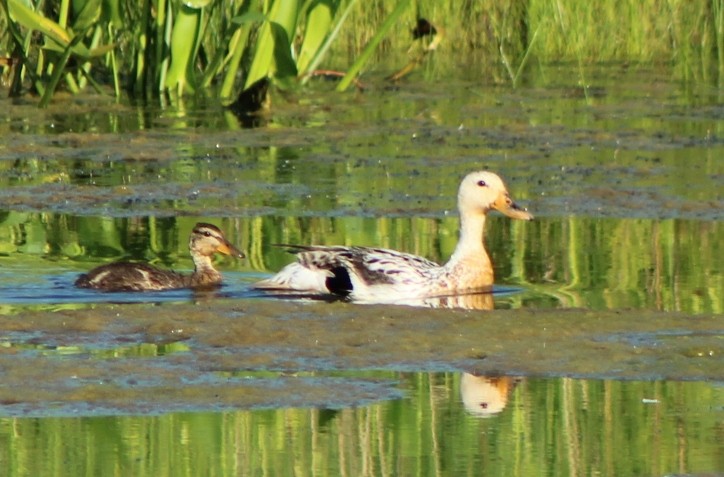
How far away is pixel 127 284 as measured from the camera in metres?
8.31

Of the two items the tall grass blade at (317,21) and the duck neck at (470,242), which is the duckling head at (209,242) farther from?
the tall grass blade at (317,21)

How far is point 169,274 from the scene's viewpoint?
871cm

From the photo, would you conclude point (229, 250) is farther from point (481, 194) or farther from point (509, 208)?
point (509, 208)

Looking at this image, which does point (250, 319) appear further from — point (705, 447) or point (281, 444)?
point (705, 447)

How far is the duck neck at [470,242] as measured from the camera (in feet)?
28.2

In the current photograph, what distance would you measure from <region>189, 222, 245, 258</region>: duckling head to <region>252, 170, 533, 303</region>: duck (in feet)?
1.20

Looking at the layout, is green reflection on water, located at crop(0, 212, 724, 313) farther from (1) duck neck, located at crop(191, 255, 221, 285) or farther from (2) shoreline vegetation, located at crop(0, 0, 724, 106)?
(2) shoreline vegetation, located at crop(0, 0, 724, 106)

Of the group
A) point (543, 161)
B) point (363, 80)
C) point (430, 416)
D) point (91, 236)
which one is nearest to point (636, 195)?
point (543, 161)

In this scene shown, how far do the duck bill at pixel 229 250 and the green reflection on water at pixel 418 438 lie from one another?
10.6ft

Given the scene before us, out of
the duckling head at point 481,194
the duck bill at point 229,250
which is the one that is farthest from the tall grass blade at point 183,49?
the duckling head at point 481,194

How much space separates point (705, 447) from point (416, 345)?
5.65 feet

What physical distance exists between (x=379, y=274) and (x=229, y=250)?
1.09m

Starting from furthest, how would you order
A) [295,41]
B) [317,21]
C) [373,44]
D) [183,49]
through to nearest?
[295,41]
[317,21]
[183,49]
[373,44]

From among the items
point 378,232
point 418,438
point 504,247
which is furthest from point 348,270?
point 418,438
